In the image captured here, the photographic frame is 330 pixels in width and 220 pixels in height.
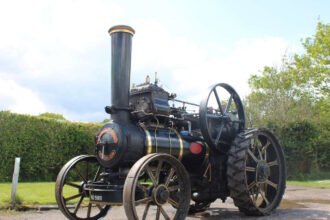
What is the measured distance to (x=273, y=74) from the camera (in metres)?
27.0

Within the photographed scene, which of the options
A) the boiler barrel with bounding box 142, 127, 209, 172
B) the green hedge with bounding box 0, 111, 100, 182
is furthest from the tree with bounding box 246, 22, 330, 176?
the boiler barrel with bounding box 142, 127, 209, 172

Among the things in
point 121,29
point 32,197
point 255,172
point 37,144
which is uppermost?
point 121,29

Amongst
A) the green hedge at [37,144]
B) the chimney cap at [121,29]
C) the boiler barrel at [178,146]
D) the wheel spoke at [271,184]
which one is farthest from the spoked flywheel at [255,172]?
the green hedge at [37,144]

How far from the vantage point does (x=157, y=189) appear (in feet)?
16.9

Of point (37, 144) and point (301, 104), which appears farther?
point (301, 104)

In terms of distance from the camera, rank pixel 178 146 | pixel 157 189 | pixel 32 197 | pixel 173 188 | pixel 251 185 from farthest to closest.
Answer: pixel 32 197 < pixel 251 185 < pixel 178 146 < pixel 173 188 < pixel 157 189

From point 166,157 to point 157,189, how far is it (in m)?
0.41

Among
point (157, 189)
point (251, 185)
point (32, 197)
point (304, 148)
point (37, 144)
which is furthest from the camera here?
point (304, 148)

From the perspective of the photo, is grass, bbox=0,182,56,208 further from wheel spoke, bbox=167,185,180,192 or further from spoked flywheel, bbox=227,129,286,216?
spoked flywheel, bbox=227,129,286,216

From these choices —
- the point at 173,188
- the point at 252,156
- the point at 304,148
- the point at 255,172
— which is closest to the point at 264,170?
the point at 255,172

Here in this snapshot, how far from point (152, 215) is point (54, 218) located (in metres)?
1.56

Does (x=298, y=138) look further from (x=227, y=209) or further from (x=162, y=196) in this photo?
(x=162, y=196)

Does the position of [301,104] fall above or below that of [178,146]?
above

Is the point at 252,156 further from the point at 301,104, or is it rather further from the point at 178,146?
the point at 301,104
